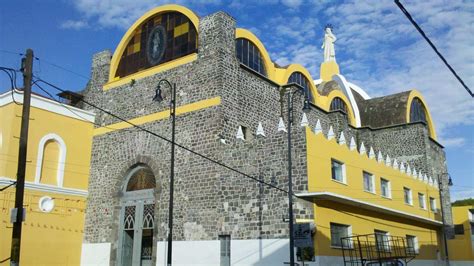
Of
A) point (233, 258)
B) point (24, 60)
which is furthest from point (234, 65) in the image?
point (24, 60)

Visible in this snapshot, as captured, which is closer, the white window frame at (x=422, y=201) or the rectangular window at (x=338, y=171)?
the rectangular window at (x=338, y=171)

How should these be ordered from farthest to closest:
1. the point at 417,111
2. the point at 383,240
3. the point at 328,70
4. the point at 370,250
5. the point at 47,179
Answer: the point at 328,70 < the point at 417,111 < the point at 47,179 < the point at 383,240 < the point at 370,250

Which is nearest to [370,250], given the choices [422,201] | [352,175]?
[352,175]

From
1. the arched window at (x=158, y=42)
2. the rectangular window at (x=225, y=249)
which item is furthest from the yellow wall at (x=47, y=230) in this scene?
the rectangular window at (x=225, y=249)

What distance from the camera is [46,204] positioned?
71.4 feet

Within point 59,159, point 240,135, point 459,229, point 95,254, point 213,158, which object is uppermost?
point 240,135

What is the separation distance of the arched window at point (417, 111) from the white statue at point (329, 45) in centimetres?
971

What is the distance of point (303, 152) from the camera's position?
692 inches

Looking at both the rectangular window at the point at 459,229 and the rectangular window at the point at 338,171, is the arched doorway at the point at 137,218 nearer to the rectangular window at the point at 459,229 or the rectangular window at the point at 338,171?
the rectangular window at the point at 338,171

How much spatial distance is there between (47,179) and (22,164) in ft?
33.1

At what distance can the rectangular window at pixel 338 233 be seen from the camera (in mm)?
17859

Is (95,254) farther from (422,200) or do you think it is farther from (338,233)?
(422,200)

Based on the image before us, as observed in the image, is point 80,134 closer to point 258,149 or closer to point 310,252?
point 258,149

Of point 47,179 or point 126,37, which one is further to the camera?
point 126,37
